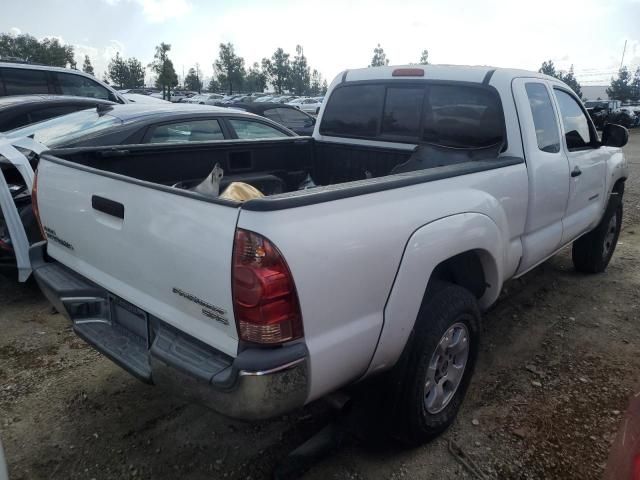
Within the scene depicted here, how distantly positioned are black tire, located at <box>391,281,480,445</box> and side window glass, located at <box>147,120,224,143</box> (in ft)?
11.4

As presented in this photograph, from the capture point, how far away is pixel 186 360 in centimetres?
190

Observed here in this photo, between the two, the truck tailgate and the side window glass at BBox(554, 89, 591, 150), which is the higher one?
the side window glass at BBox(554, 89, 591, 150)

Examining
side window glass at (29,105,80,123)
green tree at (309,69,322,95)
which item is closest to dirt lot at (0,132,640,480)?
side window glass at (29,105,80,123)

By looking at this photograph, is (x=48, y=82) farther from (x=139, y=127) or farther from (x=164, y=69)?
(x=164, y=69)

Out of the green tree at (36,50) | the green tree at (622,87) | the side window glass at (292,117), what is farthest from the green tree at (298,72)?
the side window glass at (292,117)

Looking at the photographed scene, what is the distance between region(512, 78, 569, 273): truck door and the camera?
3.13 metres

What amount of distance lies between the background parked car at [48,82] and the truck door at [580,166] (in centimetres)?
689

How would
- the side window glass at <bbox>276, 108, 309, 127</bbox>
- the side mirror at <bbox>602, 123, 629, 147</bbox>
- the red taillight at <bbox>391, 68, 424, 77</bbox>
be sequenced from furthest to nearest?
1. the side window glass at <bbox>276, 108, 309, 127</bbox>
2. the side mirror at <bbox>602, 123, 629, 147</bbox>
3. the red taillight at <bbox>391, 68, 424, 77</bbox>

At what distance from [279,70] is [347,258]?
69782mm

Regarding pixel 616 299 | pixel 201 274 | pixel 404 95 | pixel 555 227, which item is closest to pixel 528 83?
pixel 404 95

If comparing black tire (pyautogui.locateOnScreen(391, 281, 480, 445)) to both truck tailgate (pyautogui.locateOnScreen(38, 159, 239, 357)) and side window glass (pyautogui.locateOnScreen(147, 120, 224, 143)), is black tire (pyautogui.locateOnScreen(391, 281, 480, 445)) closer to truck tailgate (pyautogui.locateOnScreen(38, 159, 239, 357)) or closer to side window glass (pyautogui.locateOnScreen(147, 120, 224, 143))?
truck tailgate (pyautogui.locateOnScreen(38, 159, 239, 357))

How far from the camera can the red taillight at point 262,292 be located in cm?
166

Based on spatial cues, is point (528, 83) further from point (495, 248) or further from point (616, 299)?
point (616, 299)

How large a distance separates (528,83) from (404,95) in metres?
0.85
